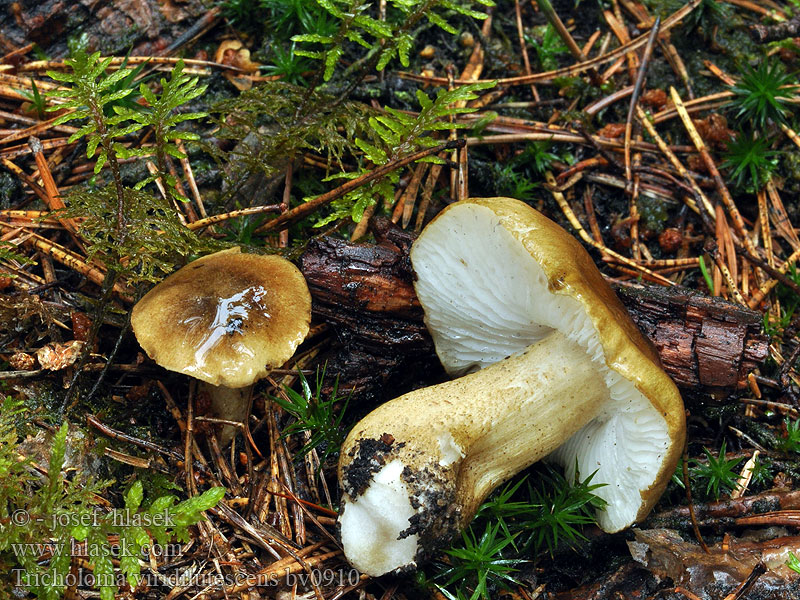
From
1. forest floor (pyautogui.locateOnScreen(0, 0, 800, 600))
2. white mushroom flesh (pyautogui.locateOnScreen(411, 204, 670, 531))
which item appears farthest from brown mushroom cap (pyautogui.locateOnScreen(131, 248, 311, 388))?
white mushroom flesh (pyautogui.locateOnScreen(411, 204, 670, 531))

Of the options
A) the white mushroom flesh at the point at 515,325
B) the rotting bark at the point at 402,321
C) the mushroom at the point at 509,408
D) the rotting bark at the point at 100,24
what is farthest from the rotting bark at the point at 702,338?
the rotting bark at the point at 100,24

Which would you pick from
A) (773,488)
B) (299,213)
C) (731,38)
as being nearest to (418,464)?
(299,213)

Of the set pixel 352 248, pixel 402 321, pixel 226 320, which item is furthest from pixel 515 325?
pixel 226 320

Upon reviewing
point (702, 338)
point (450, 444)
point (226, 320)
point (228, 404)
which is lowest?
point (228, 404)

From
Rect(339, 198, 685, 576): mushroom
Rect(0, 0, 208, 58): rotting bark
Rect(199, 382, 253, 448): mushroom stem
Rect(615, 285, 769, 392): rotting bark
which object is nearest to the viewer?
Rect(339, 198, 685, 576): mushroom

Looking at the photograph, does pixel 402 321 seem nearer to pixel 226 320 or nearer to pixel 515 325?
pixel 515 325

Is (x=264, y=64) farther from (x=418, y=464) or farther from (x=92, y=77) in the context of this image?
(x=418, y=464)

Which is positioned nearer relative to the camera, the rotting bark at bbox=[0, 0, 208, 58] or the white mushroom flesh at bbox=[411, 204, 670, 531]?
the white mushroom flesh at bbox=[411, 204, 670, 531]

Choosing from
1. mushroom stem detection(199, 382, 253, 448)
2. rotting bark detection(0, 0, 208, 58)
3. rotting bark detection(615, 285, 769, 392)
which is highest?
rotting bark detection(0, 0, 208, 58)

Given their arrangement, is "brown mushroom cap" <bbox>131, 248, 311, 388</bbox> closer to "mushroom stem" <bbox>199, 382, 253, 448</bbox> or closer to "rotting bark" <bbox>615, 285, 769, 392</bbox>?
"mushroom stem" <bbox>199, 382, 253, 448</bbox>
